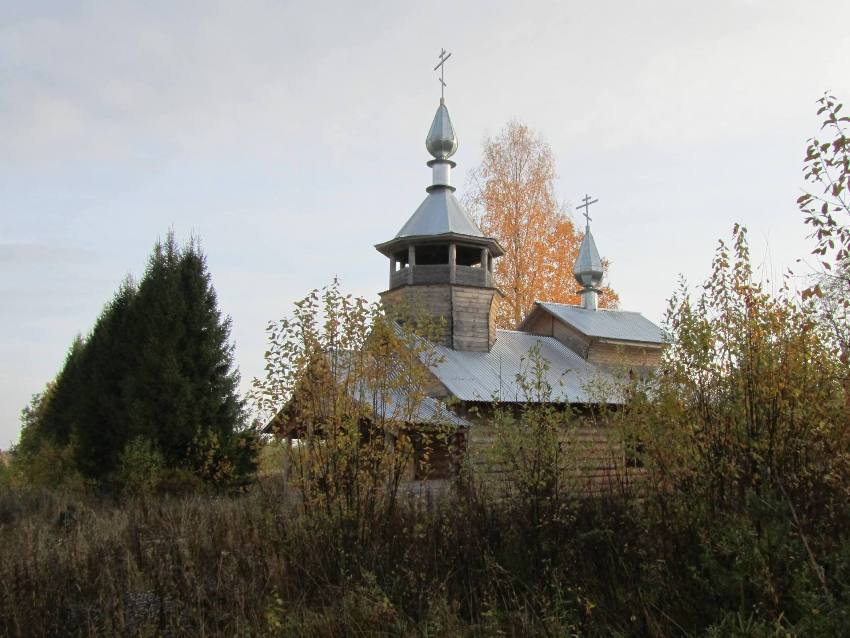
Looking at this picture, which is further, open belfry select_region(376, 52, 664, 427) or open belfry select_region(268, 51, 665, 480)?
open belfry select_region(376, 52, 664, 427)

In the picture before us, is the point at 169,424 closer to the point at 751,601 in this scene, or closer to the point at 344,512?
the point at 344,512

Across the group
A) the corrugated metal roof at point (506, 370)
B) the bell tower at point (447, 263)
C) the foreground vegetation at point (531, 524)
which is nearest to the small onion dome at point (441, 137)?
the bell tower at point (447, 263)

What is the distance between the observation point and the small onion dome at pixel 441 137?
20672 mm

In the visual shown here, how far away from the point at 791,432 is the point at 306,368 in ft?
13.4

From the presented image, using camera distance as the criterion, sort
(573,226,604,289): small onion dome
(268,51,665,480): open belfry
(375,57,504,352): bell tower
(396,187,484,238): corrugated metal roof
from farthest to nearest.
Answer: (573,226,604,289): small onion dome
(396,187,484,238): corrugated metal roof
(375,57,504,352): bell tower
(268,51,665,480): open belfry

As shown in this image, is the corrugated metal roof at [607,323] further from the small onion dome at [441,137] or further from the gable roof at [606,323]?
the small onion dome at [441,137]

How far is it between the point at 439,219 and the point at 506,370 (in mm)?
4387

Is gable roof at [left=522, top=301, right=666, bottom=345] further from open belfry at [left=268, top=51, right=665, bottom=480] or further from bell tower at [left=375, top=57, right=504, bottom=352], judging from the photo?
bell tower at [left=375, top=57, right=504, bottom=352]

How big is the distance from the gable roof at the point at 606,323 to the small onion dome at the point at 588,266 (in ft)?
3.47

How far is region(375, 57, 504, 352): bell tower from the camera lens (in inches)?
770

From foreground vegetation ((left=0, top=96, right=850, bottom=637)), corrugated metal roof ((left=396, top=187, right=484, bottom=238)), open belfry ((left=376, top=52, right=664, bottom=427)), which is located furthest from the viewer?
corrugated metal roof ((left=396, top=187, right=484, bottom=238))

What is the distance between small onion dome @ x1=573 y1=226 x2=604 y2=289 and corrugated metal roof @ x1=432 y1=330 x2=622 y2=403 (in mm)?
2570

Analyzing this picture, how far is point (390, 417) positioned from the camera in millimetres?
7285

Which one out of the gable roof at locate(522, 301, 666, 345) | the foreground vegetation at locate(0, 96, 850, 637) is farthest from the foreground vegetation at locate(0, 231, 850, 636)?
the gable roof at locate(522, 301, 666, 345)
